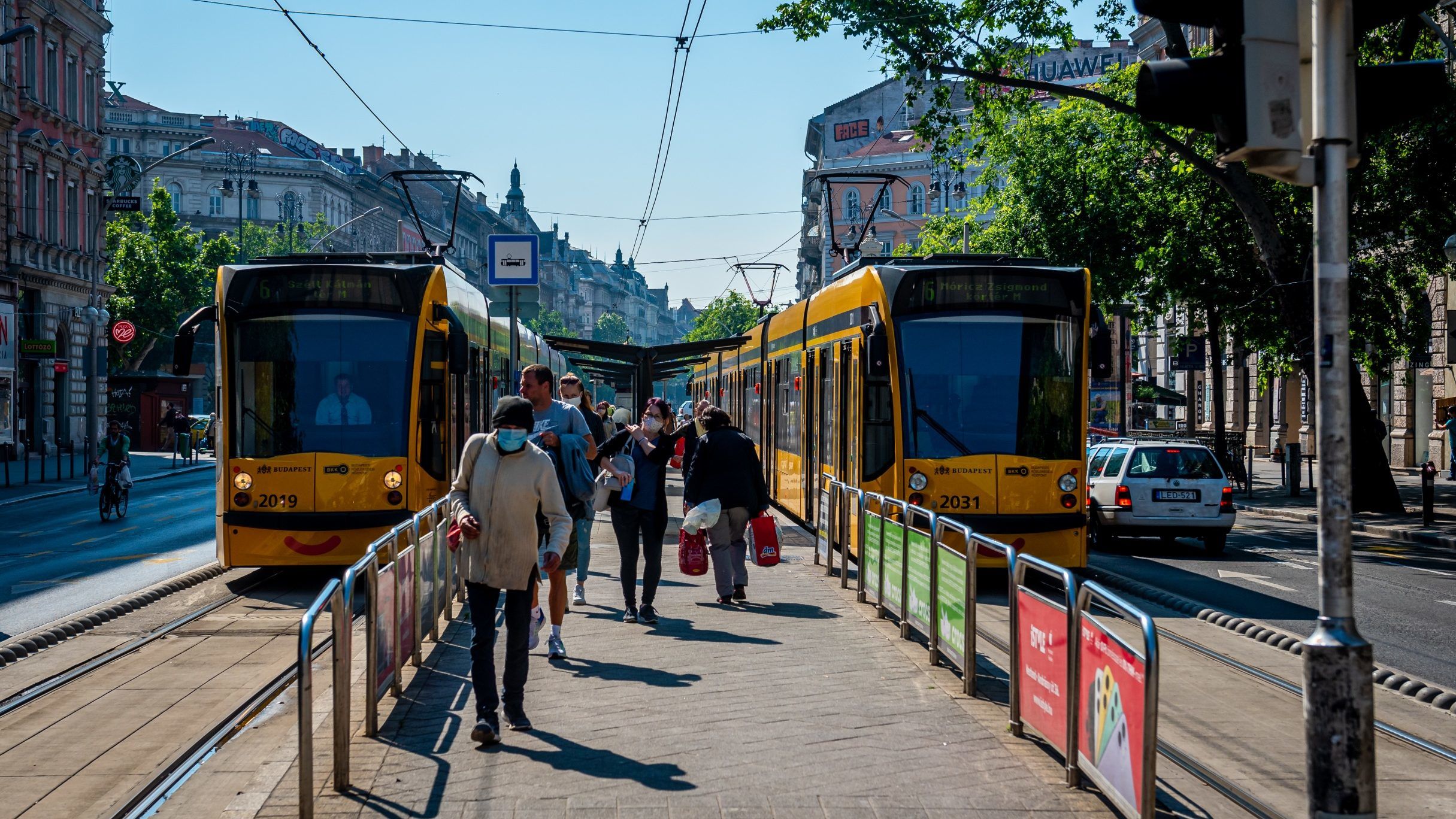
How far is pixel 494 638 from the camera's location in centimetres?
728

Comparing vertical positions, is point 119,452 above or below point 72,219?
below

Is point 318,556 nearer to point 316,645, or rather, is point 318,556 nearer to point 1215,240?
point 316,645

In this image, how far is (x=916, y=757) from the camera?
671cm

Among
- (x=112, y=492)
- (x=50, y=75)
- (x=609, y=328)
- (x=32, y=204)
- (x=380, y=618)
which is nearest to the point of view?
(x=380, y=618)

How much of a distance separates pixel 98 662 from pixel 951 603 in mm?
5626

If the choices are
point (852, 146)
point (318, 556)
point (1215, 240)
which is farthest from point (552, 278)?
point (318, 556)

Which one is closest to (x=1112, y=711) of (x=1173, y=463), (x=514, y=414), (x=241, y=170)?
(x=514, y=414)

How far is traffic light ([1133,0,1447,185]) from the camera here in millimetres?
4922

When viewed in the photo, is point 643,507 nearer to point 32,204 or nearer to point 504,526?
point 504,526

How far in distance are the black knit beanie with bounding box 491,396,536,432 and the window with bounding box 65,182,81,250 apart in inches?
1762

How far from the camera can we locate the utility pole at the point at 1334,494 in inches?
187

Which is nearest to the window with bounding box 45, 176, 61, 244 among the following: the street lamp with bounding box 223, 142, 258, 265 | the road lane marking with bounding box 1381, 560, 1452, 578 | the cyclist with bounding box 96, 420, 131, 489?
the cyclist with bounding box 96, 420, 131, 489

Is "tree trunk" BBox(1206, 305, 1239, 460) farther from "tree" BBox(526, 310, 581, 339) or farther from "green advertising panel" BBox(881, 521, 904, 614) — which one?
"tree" BBox(526, 310, 581, 339)

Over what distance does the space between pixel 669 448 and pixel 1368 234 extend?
65.8ft
